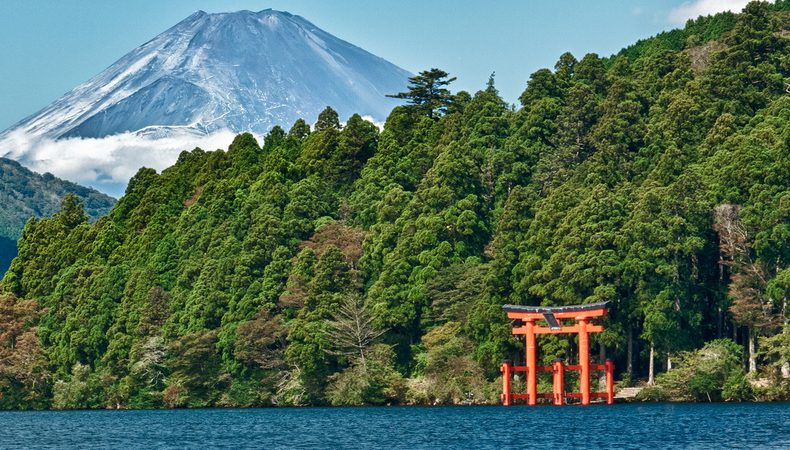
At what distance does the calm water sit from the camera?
44.7 m

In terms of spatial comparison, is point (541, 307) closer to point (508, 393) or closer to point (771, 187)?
point (508, 393)

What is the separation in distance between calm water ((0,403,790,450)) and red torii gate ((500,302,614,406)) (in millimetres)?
2424

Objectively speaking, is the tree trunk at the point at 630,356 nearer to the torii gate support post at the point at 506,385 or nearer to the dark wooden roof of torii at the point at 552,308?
the dark wooden roof of torii at the point at 552,308

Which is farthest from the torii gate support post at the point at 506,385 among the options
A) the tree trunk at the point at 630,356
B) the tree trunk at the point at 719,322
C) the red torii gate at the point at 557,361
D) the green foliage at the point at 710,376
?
the tree trunk at the point at 719,322

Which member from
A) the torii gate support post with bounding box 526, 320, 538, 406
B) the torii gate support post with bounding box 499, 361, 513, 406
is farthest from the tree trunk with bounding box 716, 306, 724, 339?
the torii gate support post with bounding box 499, 361, 513, 406

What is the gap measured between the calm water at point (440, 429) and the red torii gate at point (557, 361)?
2424 millimetres

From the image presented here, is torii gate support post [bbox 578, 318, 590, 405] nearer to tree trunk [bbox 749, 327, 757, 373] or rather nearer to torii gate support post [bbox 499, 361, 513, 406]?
torii gate support post [bbox 499, 361, 513, 406]

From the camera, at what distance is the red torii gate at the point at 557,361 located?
6500cm

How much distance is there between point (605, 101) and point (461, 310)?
813 inches

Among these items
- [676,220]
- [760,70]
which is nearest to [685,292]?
[676,220]

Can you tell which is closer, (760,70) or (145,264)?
(760,70)

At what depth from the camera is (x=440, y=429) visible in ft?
169

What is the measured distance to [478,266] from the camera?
245ft

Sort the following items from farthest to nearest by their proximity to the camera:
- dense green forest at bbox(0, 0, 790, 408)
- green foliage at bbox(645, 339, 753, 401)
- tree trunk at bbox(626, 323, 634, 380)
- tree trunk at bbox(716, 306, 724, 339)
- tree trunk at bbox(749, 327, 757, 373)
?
tree trunk at bbox(626, 323, 634, 380), tree trunk at bbox(716, 306, 724, 339), dense green forest at bbox(0, 0, 790, 408), tree trunk at bbox(749, 327, 757, 373), green foliage at bbox(645, 339, 753, 401)
